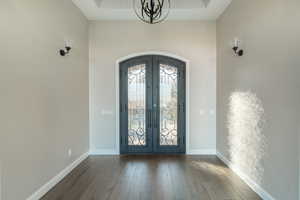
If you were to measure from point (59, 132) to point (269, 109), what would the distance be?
128 inches

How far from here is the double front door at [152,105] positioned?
5680mm

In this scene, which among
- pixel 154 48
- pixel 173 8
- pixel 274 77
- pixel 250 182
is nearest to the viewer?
pixel 274 77

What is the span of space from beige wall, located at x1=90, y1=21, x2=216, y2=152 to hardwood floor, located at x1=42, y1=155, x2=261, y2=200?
1.42m

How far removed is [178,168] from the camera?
464 centimetres

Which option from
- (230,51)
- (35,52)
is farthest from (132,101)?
(35,52)

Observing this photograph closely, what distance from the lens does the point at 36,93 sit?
3215 mm

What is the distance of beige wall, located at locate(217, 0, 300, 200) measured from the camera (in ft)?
8.60

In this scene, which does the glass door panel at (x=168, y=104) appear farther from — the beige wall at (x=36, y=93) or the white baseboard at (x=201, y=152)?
the beige wall at (x=36, y=93)

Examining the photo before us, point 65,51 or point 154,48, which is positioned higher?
point 154,48

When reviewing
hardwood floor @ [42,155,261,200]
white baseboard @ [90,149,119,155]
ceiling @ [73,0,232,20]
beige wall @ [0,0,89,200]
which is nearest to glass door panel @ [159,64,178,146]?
hardwood floor @ [42,155,261,200]

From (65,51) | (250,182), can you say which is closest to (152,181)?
(250,182)

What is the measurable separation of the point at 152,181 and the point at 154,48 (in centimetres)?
311

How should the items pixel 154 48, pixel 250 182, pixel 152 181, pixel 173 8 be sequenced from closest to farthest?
pixel 250 182 → pixel 152 181 → pixel 173 8 → pixel 154 48

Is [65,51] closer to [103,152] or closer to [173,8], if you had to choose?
[173,8]
